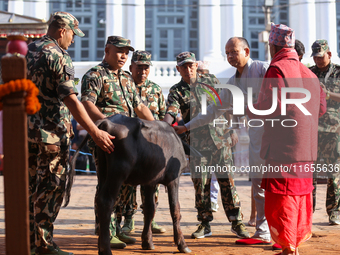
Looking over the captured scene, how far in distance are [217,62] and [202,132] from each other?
23044mm

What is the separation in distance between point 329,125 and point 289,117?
10.1 ft

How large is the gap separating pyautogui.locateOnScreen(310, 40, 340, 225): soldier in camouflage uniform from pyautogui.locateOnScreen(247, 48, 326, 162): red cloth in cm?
271

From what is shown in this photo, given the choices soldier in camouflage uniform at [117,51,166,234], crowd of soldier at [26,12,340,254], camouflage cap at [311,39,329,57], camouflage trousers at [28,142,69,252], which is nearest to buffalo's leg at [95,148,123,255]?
crowd of soldier at [26,12,340,254]

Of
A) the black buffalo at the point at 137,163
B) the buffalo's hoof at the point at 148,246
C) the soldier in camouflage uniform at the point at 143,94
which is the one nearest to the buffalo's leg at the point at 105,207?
the black buffalo at the point at 137,163

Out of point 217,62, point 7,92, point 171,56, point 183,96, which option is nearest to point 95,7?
point 171,56

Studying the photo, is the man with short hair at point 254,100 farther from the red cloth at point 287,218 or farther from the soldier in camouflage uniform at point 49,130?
the soldier in camouflage uniform at point 49,130

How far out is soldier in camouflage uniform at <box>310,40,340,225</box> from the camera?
22.9 feet

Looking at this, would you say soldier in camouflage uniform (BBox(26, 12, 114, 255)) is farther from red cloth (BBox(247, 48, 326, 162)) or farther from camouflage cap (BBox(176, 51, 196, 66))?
red cloth (BBox(247, 48, 326, 162))

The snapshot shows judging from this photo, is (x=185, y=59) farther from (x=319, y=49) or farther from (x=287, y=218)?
(x=287, y=218)

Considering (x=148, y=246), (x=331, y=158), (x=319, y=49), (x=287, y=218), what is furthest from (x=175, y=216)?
(x=319, y=49)

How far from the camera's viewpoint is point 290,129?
4.32 metres

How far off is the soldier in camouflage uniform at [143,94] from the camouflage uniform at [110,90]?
1004 millimetres

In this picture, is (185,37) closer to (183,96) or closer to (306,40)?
(306,40)

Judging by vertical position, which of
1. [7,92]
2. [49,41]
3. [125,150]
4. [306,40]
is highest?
[306,40]
